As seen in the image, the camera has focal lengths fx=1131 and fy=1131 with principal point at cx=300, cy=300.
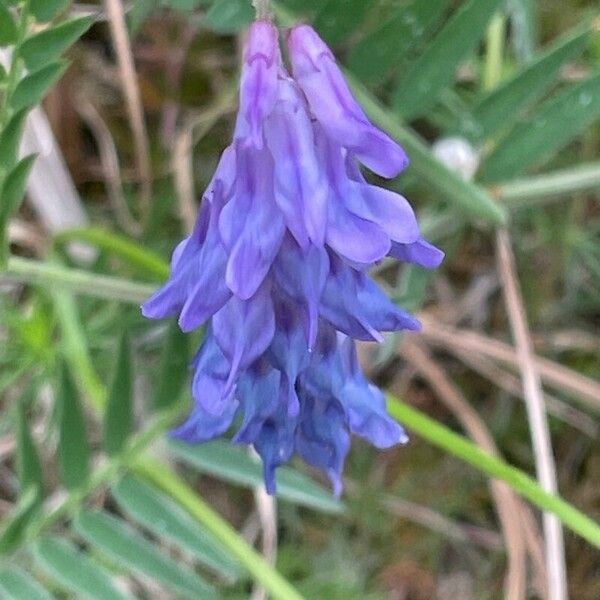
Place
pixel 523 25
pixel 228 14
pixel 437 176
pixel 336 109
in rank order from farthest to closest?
pixel 523 25 < pixel 437 176 < pixel 228 14 < pixel 336 109

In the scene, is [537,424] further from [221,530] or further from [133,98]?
[133,98]

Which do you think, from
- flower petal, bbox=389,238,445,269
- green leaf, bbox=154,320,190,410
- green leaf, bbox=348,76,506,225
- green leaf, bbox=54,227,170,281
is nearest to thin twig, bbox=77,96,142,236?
green leaf, bbox=54,227,170,281

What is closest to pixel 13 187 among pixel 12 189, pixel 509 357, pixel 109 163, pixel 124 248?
pixel 12 189

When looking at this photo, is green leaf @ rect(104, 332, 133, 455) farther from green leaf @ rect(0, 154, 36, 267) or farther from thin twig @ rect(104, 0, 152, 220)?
thin twig @ rect(104, 0, 152, 220)

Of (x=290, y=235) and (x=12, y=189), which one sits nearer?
(x=290, y=235)

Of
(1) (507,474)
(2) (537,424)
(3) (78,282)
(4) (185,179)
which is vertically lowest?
(2) (537,424)

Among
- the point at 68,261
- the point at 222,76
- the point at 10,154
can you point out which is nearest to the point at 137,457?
the point at 68,261
